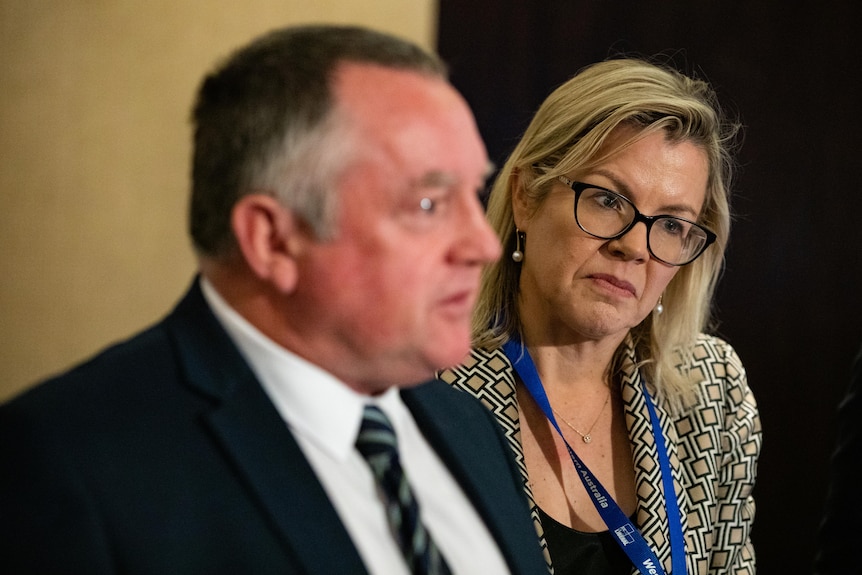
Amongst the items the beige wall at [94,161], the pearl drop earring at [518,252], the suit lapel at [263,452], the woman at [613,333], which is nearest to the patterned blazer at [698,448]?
the woman at [613,333]

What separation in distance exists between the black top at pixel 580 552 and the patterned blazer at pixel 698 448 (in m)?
0.05

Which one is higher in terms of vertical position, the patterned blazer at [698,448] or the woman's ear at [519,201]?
the woman's ear at [519,201]

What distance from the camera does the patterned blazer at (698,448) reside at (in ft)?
6.25

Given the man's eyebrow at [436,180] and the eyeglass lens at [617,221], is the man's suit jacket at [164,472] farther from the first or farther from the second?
the eyeglass lens at [617,221]

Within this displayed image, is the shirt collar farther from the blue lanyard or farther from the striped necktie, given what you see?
the blue lanyard

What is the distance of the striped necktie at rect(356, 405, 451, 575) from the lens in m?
1.05

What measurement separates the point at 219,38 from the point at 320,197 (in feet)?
6.48

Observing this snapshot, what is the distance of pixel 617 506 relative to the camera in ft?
6.14

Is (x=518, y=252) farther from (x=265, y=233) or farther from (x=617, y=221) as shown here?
(x=265, y=233)

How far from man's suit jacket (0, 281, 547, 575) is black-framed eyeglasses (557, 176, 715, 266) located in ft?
3.34

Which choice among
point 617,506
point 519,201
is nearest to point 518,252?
point 519,201

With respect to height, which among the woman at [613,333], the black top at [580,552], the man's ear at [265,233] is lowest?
the black top at [580,552]

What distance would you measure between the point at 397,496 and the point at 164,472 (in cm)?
27

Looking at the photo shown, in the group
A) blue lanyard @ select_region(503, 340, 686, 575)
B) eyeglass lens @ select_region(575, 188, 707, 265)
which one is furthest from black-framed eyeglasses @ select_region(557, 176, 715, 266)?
blue lanyard @ select_region(503, 340, 686, 575)
